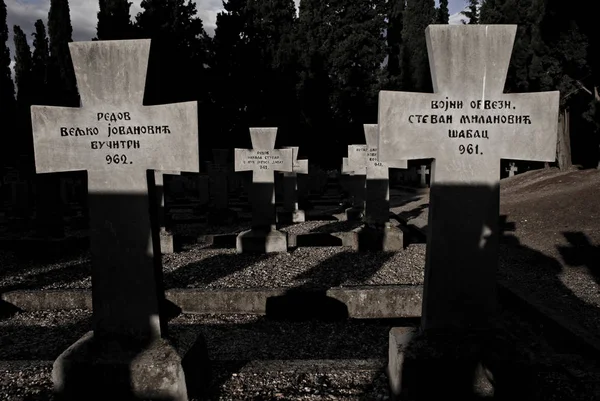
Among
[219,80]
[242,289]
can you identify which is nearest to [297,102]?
[219,80]

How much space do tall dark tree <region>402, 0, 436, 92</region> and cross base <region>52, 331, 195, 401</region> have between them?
30.9m

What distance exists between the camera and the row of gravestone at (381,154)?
300 centimetres

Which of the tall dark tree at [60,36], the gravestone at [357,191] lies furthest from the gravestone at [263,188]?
the tall dark tree at [60,36]

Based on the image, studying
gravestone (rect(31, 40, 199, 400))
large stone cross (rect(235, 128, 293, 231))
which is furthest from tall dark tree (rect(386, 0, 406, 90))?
gravestone (rect(31, 40, 199, 400))

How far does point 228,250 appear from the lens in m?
9.12

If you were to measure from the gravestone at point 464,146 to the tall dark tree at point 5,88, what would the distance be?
2791cm

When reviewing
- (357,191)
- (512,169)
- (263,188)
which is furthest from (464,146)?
(512,169)

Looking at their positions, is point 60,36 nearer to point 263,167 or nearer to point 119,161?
point 263,167

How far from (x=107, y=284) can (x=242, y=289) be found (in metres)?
2.23

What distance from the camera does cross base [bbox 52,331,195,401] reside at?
285 cm

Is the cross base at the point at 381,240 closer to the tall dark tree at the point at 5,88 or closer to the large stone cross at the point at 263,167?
the large stone cross at the point at 263,167

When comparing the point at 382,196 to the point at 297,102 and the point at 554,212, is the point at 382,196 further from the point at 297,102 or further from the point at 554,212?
the point at 297,102

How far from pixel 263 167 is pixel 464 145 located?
6.65 metres

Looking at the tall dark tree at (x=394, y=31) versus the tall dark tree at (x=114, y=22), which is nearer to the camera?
the tall dark tree at (x=114, y=22)
